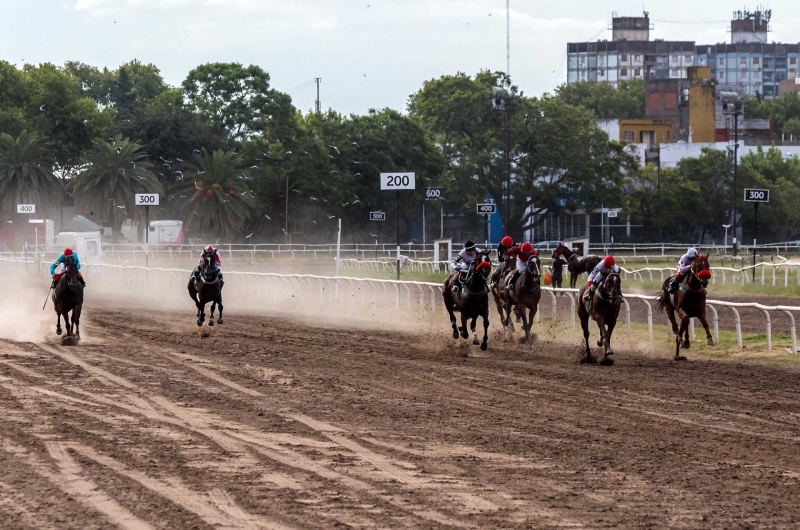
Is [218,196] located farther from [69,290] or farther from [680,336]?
[680,336]

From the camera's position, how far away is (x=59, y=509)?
7.43m

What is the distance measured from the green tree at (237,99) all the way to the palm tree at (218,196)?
26.2ft

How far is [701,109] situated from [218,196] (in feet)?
146

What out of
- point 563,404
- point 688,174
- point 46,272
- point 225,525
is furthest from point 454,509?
point 688,174

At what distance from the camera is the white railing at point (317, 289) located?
22.2 m

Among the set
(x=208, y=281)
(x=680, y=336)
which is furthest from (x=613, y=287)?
(x=208, y=281)

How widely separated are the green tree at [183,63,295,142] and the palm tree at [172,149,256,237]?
26.2 ft

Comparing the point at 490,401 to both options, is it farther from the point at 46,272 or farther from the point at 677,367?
the point at 46,272

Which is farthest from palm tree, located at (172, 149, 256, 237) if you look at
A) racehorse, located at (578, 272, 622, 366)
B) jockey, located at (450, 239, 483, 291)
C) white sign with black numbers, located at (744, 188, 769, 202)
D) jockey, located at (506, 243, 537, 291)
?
racehorse, located at (578, 272, 622, 366)

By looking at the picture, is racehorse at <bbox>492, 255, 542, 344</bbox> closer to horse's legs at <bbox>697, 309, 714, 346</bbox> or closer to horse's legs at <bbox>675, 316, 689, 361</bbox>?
horse's legs at <bbox>675, 316, 689, 361</bbox>

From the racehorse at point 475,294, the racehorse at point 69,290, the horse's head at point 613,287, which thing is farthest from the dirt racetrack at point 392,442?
the racehorse at point 69,290

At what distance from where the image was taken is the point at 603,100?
446 feet

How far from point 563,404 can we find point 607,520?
4.90 meters

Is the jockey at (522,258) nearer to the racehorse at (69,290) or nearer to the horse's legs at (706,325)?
the horse's legs at (706,325)
